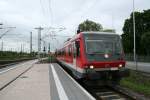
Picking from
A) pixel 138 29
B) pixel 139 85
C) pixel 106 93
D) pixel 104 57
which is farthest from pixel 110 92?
pixel 138 29

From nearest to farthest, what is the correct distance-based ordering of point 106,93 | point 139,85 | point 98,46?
point 106,93 → point 98,46 → point 139,85

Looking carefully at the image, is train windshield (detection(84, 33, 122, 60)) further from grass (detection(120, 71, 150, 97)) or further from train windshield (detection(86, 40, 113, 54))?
grass (detection(120, 71, 150, 97))

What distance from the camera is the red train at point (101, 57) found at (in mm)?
16328

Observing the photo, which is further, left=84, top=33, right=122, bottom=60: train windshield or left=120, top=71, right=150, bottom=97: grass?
left=84, top=33, right=122, bottom=60: train windshield

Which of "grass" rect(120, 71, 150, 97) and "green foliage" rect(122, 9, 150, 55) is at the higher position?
"green foliage" rect(122, 9, 150, 55)

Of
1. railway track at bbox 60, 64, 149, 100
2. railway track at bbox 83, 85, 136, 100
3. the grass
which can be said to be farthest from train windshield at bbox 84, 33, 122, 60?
the grass

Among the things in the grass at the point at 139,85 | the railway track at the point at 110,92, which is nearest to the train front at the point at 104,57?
the railway track at the point at 110,92

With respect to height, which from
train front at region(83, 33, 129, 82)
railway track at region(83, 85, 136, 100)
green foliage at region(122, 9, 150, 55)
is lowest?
railway track at region(83, 85, 136, 100)

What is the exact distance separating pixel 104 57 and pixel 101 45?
2.23ft

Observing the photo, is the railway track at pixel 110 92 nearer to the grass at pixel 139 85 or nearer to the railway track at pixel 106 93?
the railway track at pixel 106 93

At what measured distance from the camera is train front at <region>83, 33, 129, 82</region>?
1634 centimetres

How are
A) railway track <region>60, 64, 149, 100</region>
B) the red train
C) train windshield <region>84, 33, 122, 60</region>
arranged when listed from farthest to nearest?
train windshield <region>84, 33, 122, 60</region>
the red train
railway track <region>60, 64, 149, 100</region>

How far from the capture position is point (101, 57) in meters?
16.7

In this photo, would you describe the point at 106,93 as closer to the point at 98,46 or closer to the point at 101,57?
the point at 101,57
